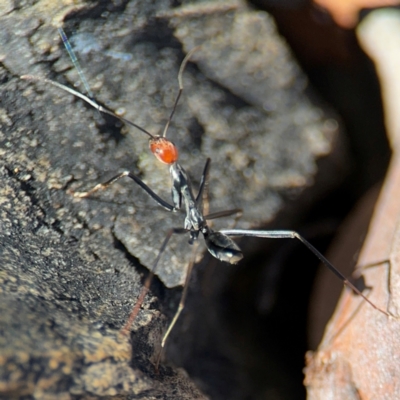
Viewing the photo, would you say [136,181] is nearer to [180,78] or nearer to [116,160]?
[116,160]

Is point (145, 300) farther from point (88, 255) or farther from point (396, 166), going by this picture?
point (396, 166)

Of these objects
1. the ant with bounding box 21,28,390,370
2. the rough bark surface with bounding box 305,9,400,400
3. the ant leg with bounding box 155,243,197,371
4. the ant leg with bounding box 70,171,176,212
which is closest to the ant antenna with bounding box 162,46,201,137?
the ant with bounding box 21,28,390,370

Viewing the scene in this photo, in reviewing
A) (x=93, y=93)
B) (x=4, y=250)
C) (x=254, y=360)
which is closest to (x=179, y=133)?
(x=93, y=93)

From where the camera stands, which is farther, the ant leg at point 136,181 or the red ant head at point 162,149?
the red ant head at point 162,149

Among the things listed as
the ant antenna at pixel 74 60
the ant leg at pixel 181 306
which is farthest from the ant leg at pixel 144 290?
the ant antenna at pixel 74 60

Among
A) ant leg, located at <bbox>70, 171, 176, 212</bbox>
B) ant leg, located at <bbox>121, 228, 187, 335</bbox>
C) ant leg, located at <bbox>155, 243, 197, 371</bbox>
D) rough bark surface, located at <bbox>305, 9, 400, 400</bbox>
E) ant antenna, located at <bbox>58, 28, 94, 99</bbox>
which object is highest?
ant antenna, located at <bbox>58, 28, 94, 99</bbox>

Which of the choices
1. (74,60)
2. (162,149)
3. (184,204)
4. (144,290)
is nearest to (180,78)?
(162,149)

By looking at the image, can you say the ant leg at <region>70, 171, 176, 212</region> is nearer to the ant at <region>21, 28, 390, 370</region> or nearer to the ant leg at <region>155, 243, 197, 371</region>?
the ant at <region>21, 28, 390, 370</region>

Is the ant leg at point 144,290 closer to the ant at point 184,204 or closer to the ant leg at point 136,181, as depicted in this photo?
the ant at point 184,204
